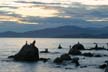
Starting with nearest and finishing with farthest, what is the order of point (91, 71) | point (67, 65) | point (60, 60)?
point (91, 71), point (67, 65), point (60, 60)

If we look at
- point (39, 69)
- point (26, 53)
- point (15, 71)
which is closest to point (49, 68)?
point (39, 69)

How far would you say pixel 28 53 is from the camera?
316 ft

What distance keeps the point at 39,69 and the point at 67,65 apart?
22.8 ft

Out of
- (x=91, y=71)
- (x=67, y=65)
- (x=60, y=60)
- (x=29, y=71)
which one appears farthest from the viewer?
(x=60, y=60)

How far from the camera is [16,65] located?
8906 centimetres

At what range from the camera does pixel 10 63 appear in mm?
92000

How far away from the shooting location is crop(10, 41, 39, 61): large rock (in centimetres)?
9631

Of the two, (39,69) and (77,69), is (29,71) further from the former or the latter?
(77,69)

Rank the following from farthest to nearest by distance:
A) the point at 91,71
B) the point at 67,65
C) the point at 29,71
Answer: the point at 67,65, the point at 29,71, the point at 91,71

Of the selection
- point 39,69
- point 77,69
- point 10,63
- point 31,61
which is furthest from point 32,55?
point 77,69

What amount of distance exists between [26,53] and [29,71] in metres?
15.6

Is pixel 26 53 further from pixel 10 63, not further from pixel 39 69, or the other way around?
pixel 39 69

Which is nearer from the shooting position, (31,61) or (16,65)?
(16,65)

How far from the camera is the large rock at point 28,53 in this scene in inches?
3792
